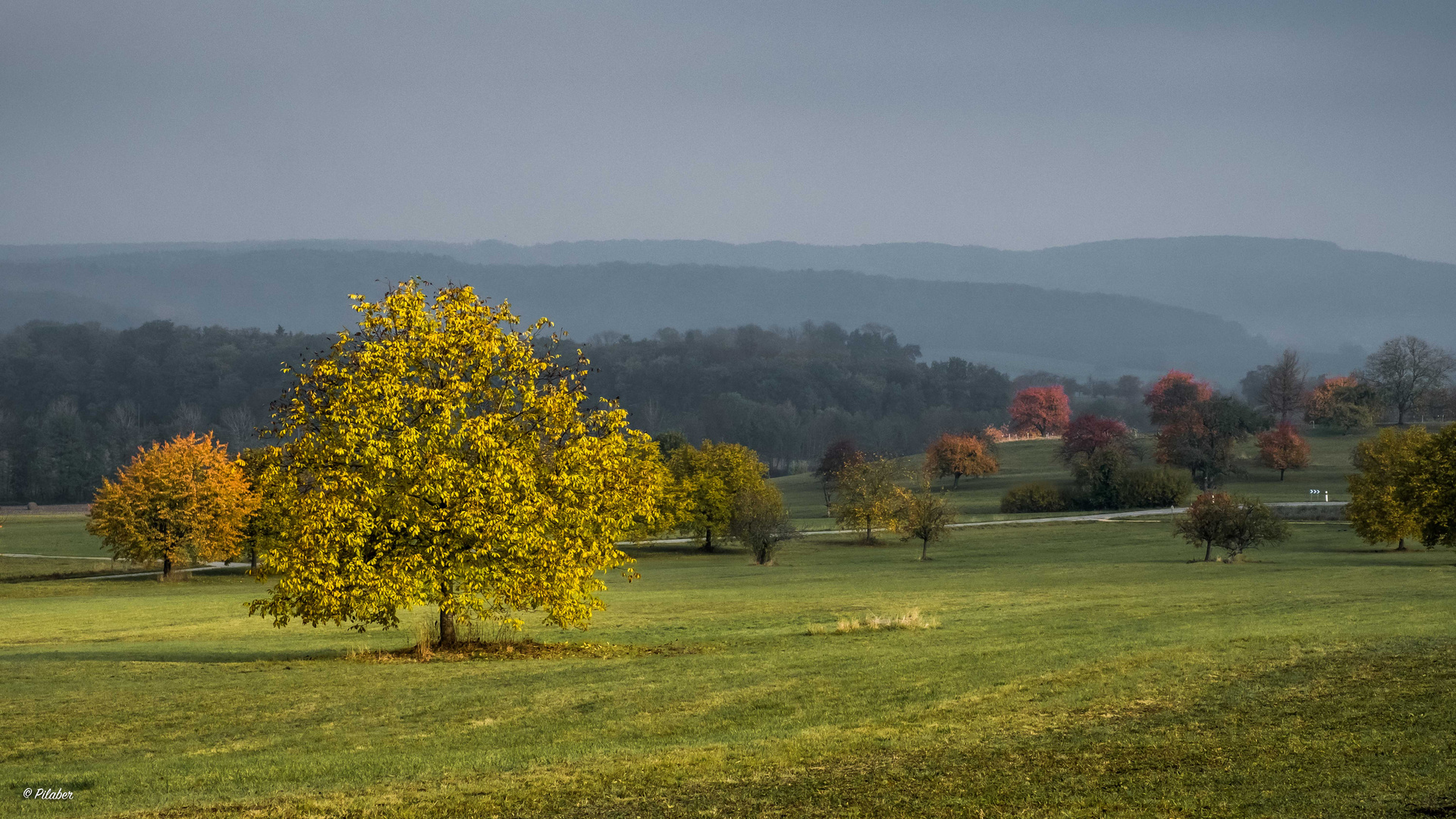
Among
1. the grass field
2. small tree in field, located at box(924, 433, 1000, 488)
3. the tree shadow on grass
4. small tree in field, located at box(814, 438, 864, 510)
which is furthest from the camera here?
small tree in field, located at box(924, 433, 1000, 488)

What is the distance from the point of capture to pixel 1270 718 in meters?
12.9

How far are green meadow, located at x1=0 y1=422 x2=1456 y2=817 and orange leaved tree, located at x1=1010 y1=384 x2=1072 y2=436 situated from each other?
12930 centimetres

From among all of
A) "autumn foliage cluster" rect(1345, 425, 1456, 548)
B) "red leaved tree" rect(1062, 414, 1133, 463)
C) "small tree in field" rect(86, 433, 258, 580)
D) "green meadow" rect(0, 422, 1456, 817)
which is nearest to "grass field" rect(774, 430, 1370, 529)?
"red leaved tree" rect(1062, 414, 1133, 463)

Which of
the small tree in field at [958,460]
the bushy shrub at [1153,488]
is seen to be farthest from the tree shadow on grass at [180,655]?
the small tree in field at [958,460]

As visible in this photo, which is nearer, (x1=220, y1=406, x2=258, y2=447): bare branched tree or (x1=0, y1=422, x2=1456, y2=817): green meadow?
(x1=0, y1=422, x2=1456, y2=817): green meadow

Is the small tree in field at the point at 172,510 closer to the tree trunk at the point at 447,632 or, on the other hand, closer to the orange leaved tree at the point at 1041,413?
the tree trunk at the point at 447,632

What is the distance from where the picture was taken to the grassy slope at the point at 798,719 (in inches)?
411

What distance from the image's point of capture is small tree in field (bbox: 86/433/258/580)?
54031 millimetres

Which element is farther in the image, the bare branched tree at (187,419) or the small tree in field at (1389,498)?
the bare branched tree at (187,419)

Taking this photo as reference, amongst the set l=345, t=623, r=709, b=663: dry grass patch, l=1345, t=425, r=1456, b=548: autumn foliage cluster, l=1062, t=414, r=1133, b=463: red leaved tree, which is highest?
l=1062, t=414, r=1133, b=463: red leaved tree

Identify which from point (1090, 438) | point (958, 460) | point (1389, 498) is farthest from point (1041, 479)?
point (1389, 498)

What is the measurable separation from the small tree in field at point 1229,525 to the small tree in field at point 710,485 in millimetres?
28088

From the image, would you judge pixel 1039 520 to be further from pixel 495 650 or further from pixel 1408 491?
pixel 495 650

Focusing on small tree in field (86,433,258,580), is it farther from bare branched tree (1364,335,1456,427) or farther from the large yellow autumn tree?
bare branched tree (1364,335,1456,427)
